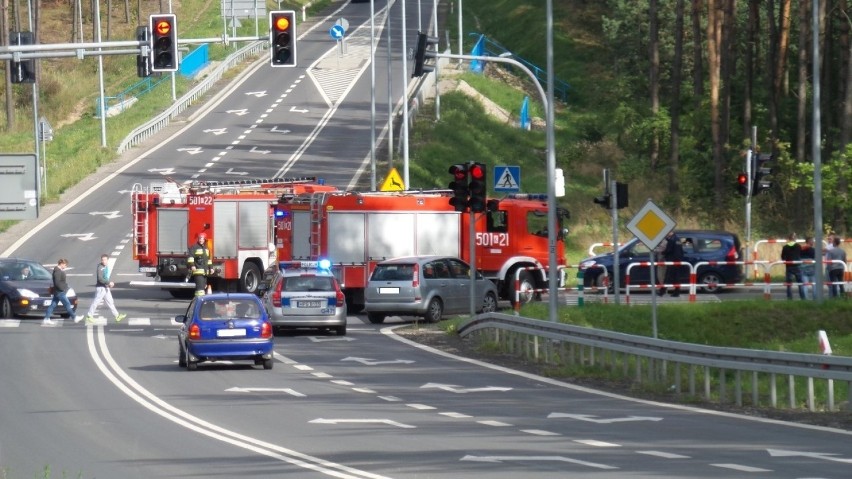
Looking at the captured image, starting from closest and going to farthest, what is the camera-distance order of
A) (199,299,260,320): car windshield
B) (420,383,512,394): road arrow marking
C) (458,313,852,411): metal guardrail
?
(458,313,852,411): metal guardrail, (420,383,512,394): road arrow marking, (199,299,260,320): car windshield

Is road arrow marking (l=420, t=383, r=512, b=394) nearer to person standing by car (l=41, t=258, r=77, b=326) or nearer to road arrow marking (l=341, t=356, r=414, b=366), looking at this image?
road arrow marking (l=341, t=356, r=414, b=366)

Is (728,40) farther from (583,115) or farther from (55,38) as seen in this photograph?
(55,38)

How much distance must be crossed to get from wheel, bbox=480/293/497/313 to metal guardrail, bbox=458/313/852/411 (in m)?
6.03

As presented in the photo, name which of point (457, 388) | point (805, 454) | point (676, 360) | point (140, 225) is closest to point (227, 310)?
point (457, 388)

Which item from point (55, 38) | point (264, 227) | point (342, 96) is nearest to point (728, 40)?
point (264, 227)

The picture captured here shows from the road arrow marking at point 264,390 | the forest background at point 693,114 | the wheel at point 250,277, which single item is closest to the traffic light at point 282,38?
the road arrow marking at point 264,390

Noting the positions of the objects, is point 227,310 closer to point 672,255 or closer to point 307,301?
point 307,301

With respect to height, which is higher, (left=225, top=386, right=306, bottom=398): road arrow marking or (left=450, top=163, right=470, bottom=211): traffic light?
(left=450, top=163, right=470, bottom=211): traffic light

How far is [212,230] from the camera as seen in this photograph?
40.5m

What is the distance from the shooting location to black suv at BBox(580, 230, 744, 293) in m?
39.3

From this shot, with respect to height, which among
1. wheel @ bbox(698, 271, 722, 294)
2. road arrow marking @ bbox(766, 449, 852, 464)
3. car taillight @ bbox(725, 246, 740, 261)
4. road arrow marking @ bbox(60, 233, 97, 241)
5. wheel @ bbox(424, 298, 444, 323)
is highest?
road arrow marking @ bbox(60, 233, 97, 241)

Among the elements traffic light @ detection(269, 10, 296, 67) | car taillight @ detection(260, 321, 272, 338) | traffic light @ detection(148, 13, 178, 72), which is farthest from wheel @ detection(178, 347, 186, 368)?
traffic light @ detection(269, 10, 296, 67)

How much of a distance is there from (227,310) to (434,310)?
394 inches

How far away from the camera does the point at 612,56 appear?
8281cm
